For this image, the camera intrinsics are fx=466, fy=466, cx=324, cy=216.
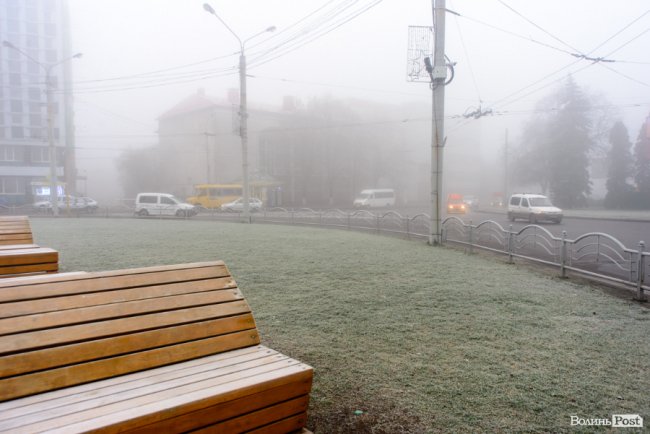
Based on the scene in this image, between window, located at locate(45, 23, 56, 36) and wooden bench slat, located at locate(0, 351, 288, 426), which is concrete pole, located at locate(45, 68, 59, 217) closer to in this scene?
wooden bench slat, located at locate(0, 351, 288, 426)

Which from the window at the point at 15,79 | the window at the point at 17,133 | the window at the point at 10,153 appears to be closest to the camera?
the window at the point at 10,153

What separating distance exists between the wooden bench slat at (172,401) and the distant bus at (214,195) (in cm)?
4089

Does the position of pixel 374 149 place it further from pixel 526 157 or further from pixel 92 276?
pixel 92 276

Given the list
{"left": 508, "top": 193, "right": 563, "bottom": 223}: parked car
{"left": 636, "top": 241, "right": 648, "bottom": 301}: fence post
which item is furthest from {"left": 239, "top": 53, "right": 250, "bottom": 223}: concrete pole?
{"left": 636, "top": 241, "right": 648, "bottom": 301}: fence post

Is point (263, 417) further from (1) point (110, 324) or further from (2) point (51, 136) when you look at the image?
(2) point (51, 136)

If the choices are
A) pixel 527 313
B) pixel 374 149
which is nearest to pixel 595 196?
pixel 374 149

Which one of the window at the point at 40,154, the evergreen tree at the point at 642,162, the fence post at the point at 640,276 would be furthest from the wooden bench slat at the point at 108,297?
the window at the point at 40,154

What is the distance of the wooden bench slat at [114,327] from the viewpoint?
84.9 inches

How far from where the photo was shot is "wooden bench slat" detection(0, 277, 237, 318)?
228 centimetres

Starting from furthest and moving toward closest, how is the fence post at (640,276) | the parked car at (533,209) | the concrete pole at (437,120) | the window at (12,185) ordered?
the window at (12,185)
the parked car at (533,209)
the concrete pole at (437,120)
the fence post at (640,276)

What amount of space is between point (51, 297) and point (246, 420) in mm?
1188

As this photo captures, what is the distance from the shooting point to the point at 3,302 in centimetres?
227

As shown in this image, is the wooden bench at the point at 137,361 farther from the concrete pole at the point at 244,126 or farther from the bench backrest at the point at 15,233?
the concrete pole at the point at 244,126

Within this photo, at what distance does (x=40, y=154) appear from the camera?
5400cm
